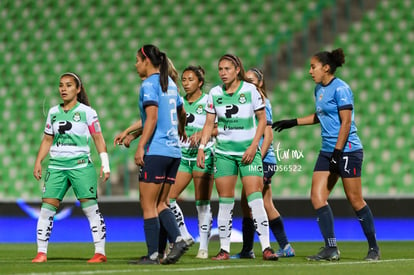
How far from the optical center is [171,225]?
26.0ft

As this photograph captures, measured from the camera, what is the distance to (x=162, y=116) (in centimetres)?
798

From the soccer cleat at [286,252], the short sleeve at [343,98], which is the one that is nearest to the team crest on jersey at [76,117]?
the short sleeve at [343,98]

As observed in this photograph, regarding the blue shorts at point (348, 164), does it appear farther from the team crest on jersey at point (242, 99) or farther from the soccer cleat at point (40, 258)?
the soccer cleat at point (40, 258)

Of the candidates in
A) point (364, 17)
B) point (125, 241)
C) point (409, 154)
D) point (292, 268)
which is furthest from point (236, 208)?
point (292, 268)

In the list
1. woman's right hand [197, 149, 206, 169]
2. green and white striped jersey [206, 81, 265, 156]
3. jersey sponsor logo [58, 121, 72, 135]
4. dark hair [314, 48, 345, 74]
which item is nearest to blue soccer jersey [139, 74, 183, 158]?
woman's right hand [197, 149, 206, 169]

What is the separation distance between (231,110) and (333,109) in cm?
102

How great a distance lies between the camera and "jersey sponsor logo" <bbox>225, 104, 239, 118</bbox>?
858 centimetres

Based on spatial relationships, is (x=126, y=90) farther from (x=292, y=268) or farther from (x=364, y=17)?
(x=292, y=268)

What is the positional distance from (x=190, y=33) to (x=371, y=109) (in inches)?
188

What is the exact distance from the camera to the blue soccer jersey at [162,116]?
309 inches

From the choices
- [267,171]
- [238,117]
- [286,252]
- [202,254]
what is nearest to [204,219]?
[202,254]

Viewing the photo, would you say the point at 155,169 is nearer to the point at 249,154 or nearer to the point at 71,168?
the point at 249,154

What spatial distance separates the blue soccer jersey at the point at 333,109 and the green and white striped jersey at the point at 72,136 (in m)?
2.25

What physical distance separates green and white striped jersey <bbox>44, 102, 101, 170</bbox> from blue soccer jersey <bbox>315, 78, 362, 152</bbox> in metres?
2.25
